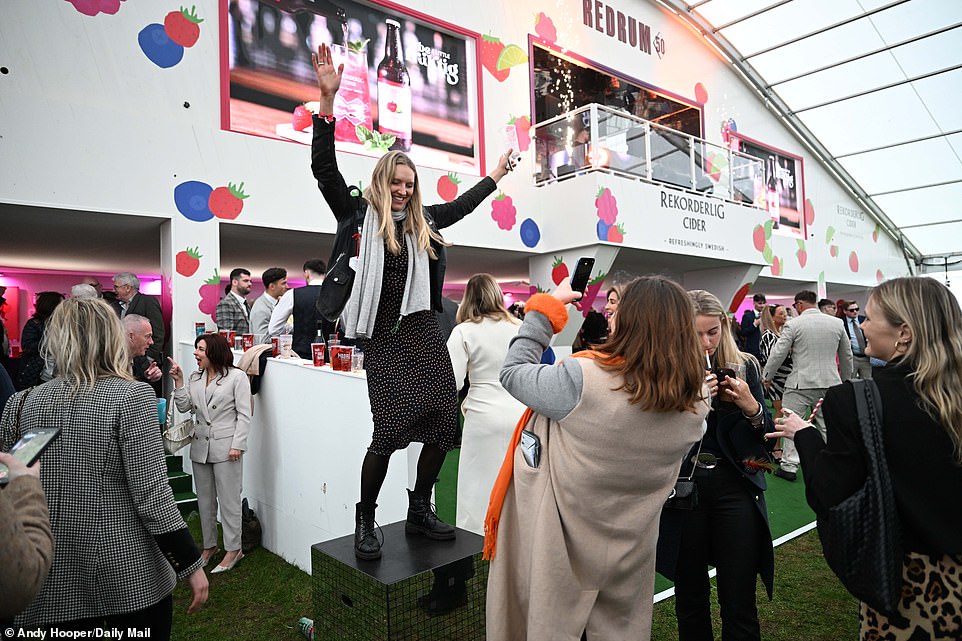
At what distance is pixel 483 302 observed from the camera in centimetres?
279

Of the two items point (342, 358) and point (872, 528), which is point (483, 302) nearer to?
point (342, 358)

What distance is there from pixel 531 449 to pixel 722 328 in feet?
3.25

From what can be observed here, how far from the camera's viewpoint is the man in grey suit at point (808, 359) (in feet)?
16.1

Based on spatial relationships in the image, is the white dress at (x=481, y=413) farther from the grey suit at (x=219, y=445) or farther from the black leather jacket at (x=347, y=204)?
the grey suit at (x=219, y=445)

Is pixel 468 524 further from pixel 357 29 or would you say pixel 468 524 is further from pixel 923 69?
pixel 923 69

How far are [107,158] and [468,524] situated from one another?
4.60 meters

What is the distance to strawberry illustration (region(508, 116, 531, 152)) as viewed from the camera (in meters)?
8.12

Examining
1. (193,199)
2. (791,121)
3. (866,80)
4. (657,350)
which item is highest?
(866,80)

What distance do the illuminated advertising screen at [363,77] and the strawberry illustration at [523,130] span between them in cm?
67

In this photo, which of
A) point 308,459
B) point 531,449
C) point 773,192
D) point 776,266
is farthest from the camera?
point 773,192

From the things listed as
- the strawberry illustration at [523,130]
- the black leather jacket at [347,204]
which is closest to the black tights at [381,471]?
the black leather jacket at [347,204]

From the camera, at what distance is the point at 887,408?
1.42 metres

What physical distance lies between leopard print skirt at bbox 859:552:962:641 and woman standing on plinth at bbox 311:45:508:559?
4.50ft

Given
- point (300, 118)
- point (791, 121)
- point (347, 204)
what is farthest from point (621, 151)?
point (791, 121)
